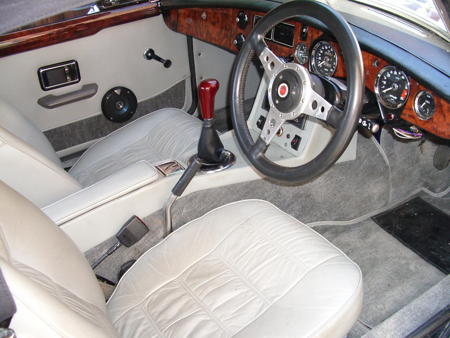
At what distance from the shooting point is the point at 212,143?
1677 mm

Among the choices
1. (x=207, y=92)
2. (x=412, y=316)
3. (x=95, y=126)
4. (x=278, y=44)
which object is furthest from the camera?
(x=95, y=126)

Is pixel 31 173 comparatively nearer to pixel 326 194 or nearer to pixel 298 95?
pixel 298 95

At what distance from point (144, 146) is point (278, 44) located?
679mm

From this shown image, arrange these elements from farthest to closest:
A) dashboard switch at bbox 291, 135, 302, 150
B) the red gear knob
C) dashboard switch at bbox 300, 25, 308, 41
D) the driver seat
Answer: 1. dashboard switch at bbox 291, 135, 302, 150
2. dashboard switch at bbox 300, 25, 308, 41
3. the red gear knob
4. the driver seat

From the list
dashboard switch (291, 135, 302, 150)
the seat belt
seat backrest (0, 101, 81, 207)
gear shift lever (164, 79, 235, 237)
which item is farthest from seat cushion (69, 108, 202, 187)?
the seat belt

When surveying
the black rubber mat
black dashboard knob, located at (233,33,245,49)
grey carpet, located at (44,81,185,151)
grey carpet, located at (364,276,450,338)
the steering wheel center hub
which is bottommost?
the black rubber mat

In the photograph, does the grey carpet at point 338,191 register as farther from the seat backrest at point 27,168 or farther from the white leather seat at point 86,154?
the seat backrest at point 27,168

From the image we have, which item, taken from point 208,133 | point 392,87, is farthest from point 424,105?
point 208,133

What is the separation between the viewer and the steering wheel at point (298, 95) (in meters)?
1.10

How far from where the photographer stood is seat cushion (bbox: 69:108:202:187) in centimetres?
188

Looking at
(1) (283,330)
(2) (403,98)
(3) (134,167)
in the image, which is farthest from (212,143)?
(1) (283,330)

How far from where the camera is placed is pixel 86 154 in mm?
2031

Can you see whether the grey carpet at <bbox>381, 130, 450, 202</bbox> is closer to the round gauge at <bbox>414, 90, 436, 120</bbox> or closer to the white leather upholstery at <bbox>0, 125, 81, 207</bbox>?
the round gauge at <bbox>414, 90, 436, 120</bbox>

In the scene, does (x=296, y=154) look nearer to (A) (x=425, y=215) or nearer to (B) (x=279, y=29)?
(B) (x=279, y=29)
